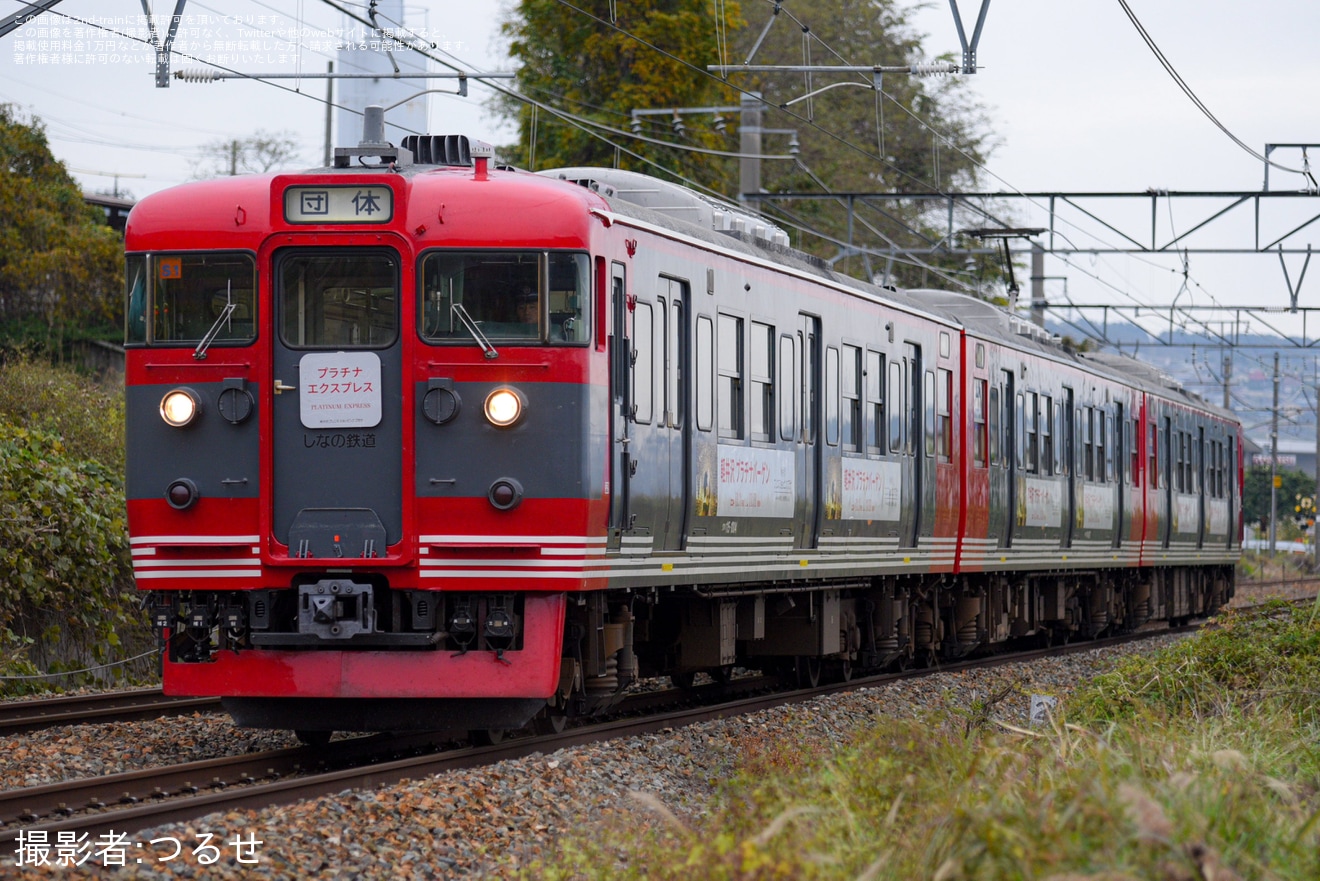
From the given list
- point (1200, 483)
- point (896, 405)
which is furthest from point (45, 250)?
point (896, 405)

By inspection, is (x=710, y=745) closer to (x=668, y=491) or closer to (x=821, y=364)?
(x=668, y=491)

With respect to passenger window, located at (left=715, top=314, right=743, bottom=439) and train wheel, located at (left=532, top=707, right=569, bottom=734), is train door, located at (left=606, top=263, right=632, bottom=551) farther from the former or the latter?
passenger window, located at (left=715, top=314, right=743, bottom=439)

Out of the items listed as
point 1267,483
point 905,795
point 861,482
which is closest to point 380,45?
point 861,482

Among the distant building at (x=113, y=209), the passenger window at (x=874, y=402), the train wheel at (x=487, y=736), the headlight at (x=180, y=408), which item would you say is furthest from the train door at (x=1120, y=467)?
the distant building at (x=113, y=209)

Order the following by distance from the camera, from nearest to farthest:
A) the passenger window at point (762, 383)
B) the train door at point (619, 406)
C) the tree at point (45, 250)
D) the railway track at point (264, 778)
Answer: the railway track at point (264, 778)
the train door at point (619, 406)
the passenger window at point (762, 383)
the tree at point (45, 250)

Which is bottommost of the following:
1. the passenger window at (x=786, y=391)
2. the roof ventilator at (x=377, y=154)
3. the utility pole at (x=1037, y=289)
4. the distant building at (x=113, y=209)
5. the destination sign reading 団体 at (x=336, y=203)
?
the passenger window at (x=786, y=391)

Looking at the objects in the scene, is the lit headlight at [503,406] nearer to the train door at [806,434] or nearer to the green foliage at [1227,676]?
the green foliage at [1227,676]

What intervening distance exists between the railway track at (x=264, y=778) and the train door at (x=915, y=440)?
3.60 m

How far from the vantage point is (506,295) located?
9.46 meters

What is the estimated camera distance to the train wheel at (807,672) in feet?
49.4

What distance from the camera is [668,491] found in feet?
35.1

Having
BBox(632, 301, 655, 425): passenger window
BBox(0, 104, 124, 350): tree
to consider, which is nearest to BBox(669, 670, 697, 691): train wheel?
BBox(632, 301, 655, 425): passenger window

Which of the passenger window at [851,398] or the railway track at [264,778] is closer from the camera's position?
the railway track at [264,778]

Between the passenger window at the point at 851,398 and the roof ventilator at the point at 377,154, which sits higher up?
the roof ventilator at the point at 377,154
